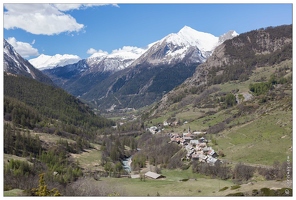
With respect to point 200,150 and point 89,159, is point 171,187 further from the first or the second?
point 89,159

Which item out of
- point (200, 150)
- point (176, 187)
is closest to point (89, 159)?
point (200, 150)

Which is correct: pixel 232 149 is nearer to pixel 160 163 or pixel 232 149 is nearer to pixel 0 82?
pixel 160 163

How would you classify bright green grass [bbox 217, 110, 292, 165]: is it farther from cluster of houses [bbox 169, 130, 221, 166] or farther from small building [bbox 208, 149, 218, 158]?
cluster of houses [bbox 169, 130, 221, 166]

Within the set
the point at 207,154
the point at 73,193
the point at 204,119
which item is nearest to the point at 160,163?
the point at 207,154

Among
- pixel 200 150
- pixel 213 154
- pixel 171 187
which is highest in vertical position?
pixel 200 150

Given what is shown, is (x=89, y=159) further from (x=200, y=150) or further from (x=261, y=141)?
(x=261, y=141)

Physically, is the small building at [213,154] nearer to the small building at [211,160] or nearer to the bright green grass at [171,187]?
the small building at [211,160]

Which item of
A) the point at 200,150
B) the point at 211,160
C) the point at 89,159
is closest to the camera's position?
the point at 211,160

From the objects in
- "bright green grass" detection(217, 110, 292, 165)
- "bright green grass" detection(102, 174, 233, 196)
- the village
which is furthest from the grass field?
the village

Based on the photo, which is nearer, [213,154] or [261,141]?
[261,141]

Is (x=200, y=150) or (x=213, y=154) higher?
(x=200, y=150)

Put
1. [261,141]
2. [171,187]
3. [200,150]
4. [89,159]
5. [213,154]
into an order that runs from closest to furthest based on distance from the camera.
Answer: [171,187], [261,141], [213,154], [200,150], [89,159]

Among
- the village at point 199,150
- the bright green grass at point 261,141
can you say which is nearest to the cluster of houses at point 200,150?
the village at point 199,150
